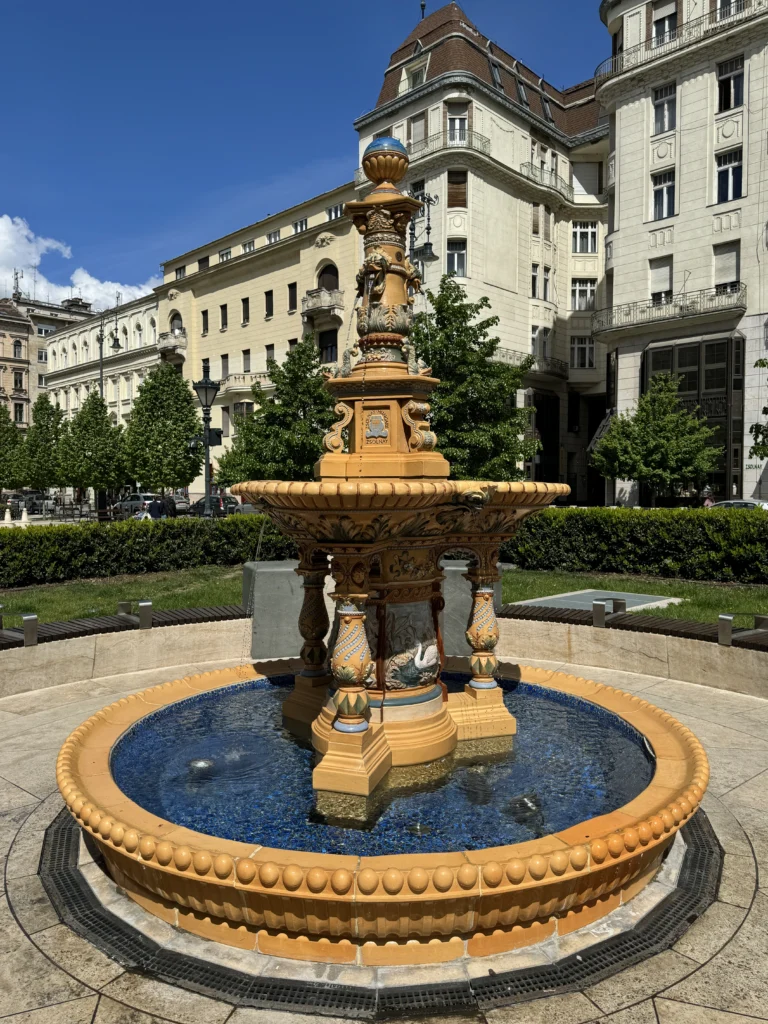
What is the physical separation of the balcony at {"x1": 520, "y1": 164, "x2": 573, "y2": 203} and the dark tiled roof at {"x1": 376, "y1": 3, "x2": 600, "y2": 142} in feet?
11.3

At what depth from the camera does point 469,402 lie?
20281 millimetres

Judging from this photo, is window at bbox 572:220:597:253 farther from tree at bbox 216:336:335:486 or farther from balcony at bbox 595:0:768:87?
tree at bbox 216:336:335:486

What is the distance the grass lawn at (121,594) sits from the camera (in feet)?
42.4

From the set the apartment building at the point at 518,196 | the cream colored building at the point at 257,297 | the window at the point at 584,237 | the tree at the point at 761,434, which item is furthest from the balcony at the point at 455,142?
the tree at the point at 761,434

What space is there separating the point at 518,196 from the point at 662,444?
17734 mm

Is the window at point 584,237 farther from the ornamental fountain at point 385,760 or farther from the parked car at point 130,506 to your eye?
the ornamental fountain at point 385,760

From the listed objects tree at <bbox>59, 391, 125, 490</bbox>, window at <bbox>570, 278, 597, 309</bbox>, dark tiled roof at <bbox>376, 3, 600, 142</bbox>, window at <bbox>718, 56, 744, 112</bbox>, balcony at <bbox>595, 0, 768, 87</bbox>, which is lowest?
tree at <bbox>59, 391, 125, 490</bbox>

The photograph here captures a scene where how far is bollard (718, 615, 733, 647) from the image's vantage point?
875 cm

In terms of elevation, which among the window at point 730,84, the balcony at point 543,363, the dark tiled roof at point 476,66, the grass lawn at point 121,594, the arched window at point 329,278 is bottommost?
the grass lawn at point 121,594

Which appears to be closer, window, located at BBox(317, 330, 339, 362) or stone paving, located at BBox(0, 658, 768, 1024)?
stone paving, located at BBox(0, 658, 768, 1024)

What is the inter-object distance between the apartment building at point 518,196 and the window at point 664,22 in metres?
7.80

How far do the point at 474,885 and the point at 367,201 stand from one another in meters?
5.44

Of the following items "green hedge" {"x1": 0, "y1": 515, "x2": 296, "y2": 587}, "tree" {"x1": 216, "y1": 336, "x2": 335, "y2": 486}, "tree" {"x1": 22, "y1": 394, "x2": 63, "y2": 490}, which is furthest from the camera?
"tree" {"x1": 22, "y1": 394, "x2": 63, "y2": 490}

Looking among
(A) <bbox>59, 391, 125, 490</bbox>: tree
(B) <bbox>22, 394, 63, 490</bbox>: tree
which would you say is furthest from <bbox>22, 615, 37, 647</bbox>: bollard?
(B) <bbox>22, 394, 63, 490</bbox>: tree
